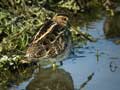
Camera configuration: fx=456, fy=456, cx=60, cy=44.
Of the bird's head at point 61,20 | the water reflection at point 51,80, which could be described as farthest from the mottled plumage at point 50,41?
the water reflection at point 51,80

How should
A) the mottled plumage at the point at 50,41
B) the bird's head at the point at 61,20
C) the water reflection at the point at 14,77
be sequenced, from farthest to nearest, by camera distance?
the bird's head at the point at 61,20 → the mottled plumage at the point at 50,41 → the water reflection at the point at 14,77

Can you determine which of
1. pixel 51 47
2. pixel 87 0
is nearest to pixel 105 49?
pixel 51 47

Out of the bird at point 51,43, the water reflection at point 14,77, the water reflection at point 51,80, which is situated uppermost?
the bird at point 51,43

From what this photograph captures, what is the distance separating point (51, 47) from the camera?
5.41m

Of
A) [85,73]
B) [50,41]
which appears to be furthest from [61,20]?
[85,73]

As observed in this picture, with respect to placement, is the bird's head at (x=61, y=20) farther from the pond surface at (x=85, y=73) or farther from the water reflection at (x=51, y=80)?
the water reflection at (x=51, y=80)

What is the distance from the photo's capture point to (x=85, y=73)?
18.0 ft

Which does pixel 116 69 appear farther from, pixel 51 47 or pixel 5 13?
pixel 5 13

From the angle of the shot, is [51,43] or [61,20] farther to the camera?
[61,20]

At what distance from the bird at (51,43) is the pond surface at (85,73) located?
0.19 m

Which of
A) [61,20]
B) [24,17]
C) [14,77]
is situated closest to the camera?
[14,77]

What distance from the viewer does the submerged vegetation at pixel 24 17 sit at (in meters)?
5.81

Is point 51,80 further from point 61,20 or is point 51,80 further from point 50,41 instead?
point 61,20

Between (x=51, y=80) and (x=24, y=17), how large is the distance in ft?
5.21
